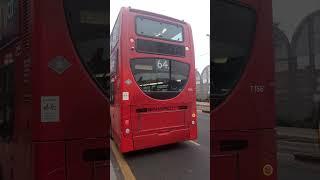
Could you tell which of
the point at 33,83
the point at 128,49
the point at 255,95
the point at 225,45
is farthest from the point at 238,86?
the point at 128,49

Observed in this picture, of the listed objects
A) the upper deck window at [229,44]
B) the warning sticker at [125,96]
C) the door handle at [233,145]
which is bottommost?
the door handle at [233,145]

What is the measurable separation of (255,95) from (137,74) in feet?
18.2

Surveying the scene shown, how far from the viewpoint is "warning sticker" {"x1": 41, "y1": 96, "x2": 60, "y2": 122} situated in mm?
2266

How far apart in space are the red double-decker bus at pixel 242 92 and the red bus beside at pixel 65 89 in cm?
70

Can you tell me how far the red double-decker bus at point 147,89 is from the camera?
7.34 meters

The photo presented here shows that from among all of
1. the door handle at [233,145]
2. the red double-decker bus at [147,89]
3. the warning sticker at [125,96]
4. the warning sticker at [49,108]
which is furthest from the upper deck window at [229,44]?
the warning sticker at [125,96]

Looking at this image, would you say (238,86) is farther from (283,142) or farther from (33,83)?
(33,83)

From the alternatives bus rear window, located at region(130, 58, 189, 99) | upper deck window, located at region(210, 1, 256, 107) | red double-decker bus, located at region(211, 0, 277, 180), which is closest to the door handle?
red double-decker bus, located at region(211, 0, 277, 180)

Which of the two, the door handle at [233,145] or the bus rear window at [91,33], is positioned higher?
the bus rear window at [91,33]

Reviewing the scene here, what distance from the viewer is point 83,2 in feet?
7.81

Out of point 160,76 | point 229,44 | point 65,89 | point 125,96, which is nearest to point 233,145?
point 229,44

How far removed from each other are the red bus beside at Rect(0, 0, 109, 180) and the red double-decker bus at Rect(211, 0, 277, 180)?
2.28 feet

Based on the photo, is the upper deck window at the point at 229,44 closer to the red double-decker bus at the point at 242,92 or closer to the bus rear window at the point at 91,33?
the red double-decker bus at the point at 242,92

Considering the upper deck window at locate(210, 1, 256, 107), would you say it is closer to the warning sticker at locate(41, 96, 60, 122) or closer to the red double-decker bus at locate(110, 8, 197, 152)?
the warning sticker at locate(41, 96, 60, 122)
